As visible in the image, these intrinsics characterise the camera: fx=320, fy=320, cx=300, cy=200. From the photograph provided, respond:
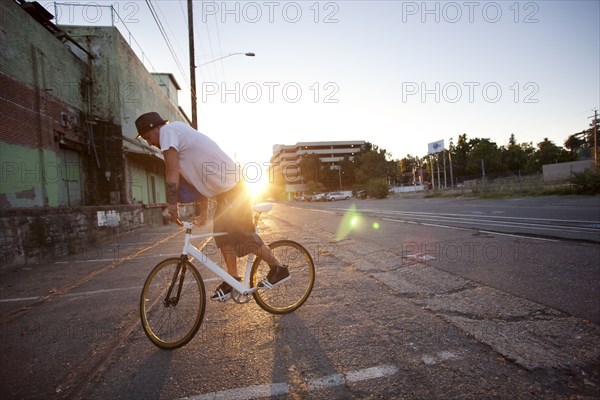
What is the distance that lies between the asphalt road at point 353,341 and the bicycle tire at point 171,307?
113mm

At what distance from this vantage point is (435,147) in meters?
66.8

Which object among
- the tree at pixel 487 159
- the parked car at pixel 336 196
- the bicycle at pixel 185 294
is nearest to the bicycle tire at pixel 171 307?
the bicycle at pixel 185 294

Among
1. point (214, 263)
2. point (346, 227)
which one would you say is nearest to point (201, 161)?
point (214, 263)

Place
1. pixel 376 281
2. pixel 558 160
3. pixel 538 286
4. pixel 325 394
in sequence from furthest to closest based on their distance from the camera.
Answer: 1. pixel 558 160
2. pixel 376 281
3. pixel 538 286
4. pixel 325 394

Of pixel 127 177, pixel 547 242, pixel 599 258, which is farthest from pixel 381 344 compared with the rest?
pixel 127 177

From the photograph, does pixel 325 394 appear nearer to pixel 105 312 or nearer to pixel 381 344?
pixel 381 344

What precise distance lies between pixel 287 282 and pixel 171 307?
44.5 inches

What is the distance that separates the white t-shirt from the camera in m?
2.93

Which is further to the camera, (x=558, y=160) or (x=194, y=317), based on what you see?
(x=558, y=160)

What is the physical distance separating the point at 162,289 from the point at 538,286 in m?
3.86

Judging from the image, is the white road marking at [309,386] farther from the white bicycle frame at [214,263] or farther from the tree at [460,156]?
the tree at [460,156]

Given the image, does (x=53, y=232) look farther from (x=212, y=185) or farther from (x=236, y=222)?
(x=236, y=222)

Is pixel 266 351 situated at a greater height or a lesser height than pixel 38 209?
lesser

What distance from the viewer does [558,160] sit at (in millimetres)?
73500
